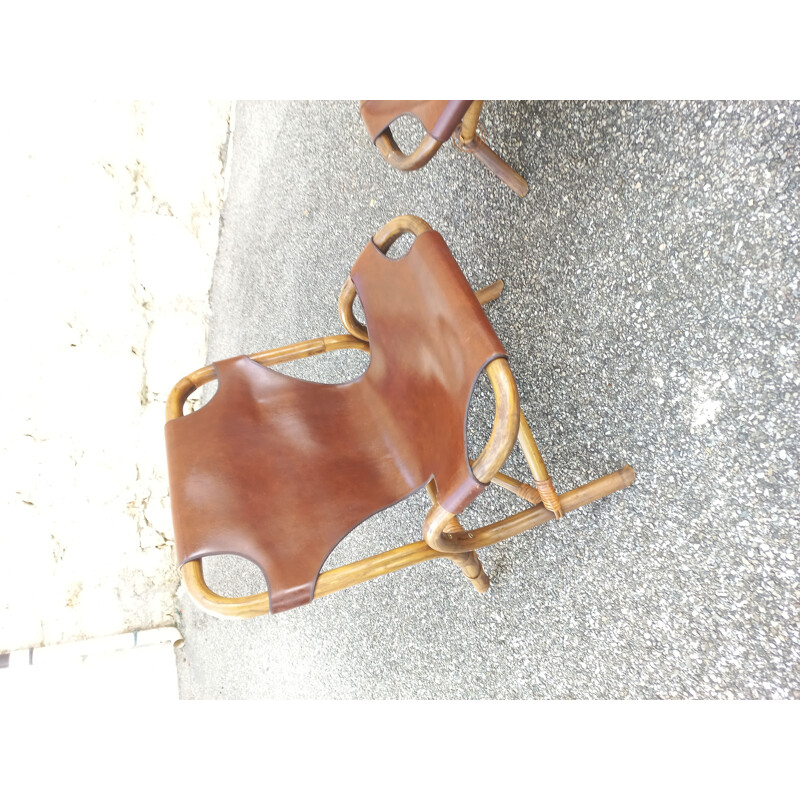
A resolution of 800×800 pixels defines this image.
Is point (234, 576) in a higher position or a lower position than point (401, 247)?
lower

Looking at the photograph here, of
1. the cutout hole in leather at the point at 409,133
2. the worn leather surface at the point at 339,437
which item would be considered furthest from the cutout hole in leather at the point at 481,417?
the cutout hole in leather at the point at 409,133

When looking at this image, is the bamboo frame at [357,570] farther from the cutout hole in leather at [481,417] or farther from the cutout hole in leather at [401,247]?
the cutout hole in leather at [401,247]

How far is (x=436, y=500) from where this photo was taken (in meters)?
0.99

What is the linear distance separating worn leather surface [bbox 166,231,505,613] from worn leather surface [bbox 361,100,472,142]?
7.5 inches

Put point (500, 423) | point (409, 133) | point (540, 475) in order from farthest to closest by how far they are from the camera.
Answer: point (409, 133) < point (540, 475) < point (500, 423)

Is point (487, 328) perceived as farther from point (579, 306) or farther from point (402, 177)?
point (402, 177)

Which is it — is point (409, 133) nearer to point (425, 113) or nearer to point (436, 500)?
point (425, 113)

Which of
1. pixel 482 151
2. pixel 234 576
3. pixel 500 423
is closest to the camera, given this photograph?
pixel 500 423

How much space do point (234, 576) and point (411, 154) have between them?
1.78 m

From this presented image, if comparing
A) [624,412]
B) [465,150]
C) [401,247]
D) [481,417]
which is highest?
[465,150]

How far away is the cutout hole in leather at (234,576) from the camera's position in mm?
2139

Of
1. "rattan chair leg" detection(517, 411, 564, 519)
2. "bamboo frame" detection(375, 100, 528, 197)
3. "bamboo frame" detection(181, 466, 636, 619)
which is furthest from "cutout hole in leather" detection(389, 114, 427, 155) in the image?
"bamboo frame" detection(181, 466, 636, 619)

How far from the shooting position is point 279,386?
118 cm

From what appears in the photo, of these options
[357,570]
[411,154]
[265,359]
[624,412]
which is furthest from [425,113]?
[357,570]
